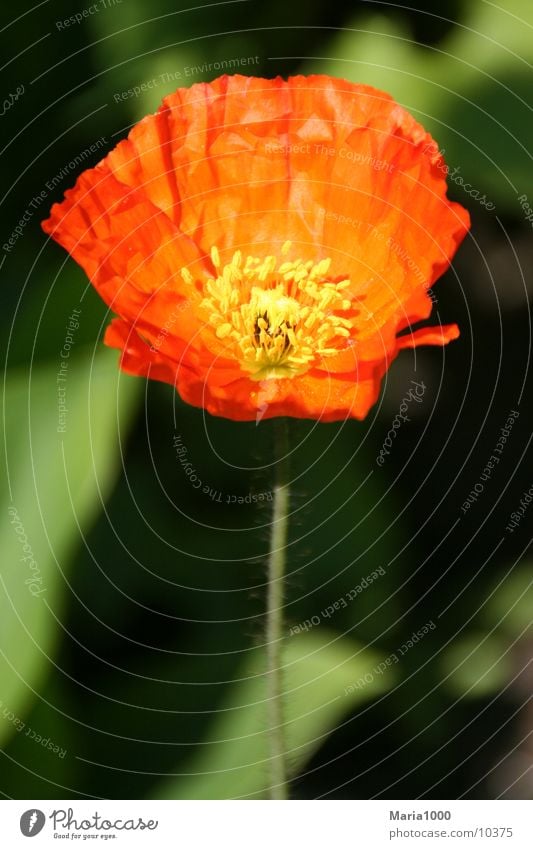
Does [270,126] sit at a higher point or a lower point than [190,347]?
higher

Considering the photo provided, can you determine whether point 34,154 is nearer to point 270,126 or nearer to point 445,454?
point 270,126

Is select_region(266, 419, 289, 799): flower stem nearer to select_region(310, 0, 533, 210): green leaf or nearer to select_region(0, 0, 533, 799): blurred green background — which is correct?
select_region(0, 0, 533, 799): blurred green background

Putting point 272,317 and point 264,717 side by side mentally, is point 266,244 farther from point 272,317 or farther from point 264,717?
point 264,717
